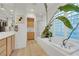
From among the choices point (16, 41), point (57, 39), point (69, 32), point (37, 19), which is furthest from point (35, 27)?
point (16, 41)

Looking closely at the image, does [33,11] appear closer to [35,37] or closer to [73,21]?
[35,37]

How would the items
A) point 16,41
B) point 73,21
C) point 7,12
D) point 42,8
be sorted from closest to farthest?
point 73,21 → point 42,8 → point 7,12 → point 16,41

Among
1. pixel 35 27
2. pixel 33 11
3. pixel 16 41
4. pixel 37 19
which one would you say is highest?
pixel 33 11

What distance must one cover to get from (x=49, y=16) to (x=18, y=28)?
9.44 ft

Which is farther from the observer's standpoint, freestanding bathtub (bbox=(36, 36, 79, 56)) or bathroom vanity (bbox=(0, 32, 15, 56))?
bathroom vanity (bbox=(0, 32, 15, 56))

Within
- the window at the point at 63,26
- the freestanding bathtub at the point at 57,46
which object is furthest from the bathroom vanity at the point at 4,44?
the window at the point at 63,26

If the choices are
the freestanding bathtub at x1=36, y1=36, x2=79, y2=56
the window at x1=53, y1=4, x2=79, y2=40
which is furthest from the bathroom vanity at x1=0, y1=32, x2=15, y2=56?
the window at x1=53, y1=4, x2=79, y2=40

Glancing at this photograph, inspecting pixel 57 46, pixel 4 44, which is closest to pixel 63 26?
pixel 57 46

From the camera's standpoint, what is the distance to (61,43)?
288 centimetres

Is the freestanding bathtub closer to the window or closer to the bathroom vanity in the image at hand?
the window

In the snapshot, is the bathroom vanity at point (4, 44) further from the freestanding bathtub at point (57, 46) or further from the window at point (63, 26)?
the window at point (63, 26)

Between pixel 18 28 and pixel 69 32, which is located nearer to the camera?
pixel 69 32

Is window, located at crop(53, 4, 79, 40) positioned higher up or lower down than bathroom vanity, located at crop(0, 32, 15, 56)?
higher up

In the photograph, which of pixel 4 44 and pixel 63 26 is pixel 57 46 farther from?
pixel 4 44
